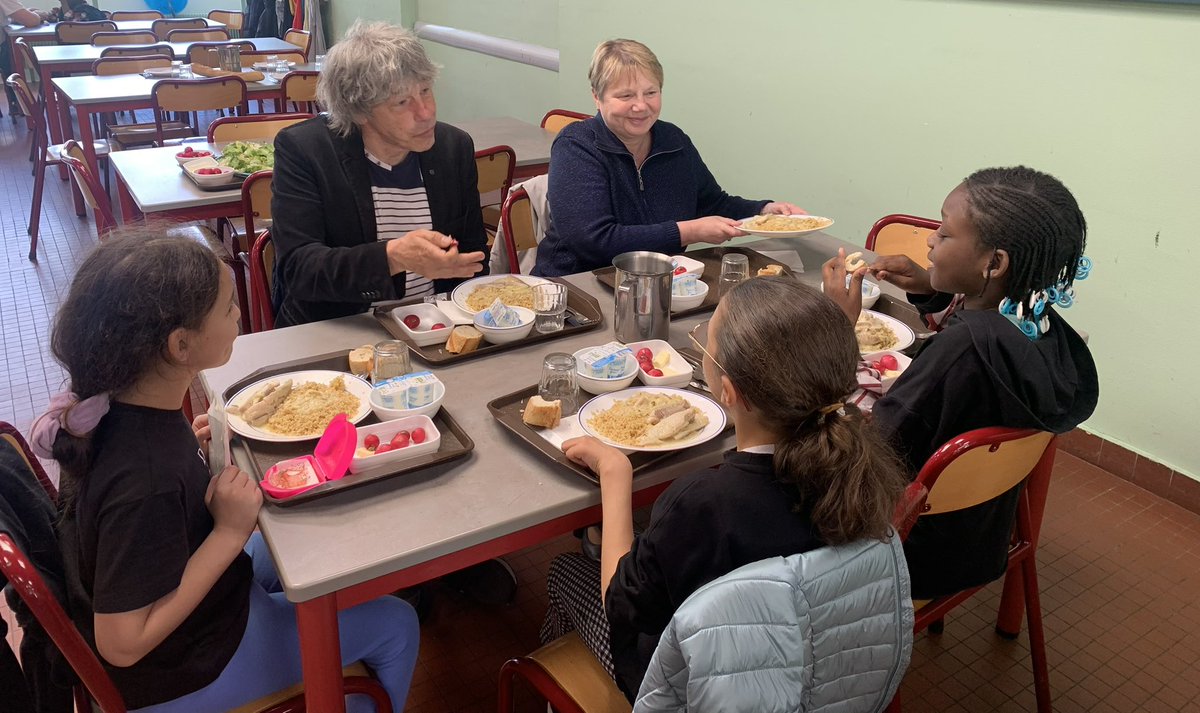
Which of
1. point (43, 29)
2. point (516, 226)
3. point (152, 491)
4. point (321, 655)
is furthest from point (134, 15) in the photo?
point (321, 655)

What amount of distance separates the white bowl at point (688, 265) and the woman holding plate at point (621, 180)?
7 cm

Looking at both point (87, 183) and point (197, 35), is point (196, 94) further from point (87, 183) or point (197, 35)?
point (197, 35)

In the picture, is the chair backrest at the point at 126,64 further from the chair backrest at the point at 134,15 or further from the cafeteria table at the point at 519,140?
the chair backrest at the point at 134,15

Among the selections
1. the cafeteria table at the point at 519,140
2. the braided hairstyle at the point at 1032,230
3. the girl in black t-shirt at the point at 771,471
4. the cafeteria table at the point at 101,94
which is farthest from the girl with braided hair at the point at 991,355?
the cafeteria table at the point at 101,94

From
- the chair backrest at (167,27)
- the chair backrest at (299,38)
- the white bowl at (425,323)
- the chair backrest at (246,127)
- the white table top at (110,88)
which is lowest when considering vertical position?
the white bowl at (425,323)

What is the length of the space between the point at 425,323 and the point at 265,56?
508 cm

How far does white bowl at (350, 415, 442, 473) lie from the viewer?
1433mm

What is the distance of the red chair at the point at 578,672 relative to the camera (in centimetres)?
140

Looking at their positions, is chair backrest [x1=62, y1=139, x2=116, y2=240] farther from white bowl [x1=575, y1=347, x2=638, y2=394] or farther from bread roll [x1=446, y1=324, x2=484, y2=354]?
white bowl [x1=575, y1=347, x2=638, y2=394]

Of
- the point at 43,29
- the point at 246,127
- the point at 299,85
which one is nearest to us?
the point at 246,127

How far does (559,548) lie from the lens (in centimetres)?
256

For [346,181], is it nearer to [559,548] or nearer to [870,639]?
[559,548]

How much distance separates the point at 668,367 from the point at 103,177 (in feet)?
18.8

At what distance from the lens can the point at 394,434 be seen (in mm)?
1534
